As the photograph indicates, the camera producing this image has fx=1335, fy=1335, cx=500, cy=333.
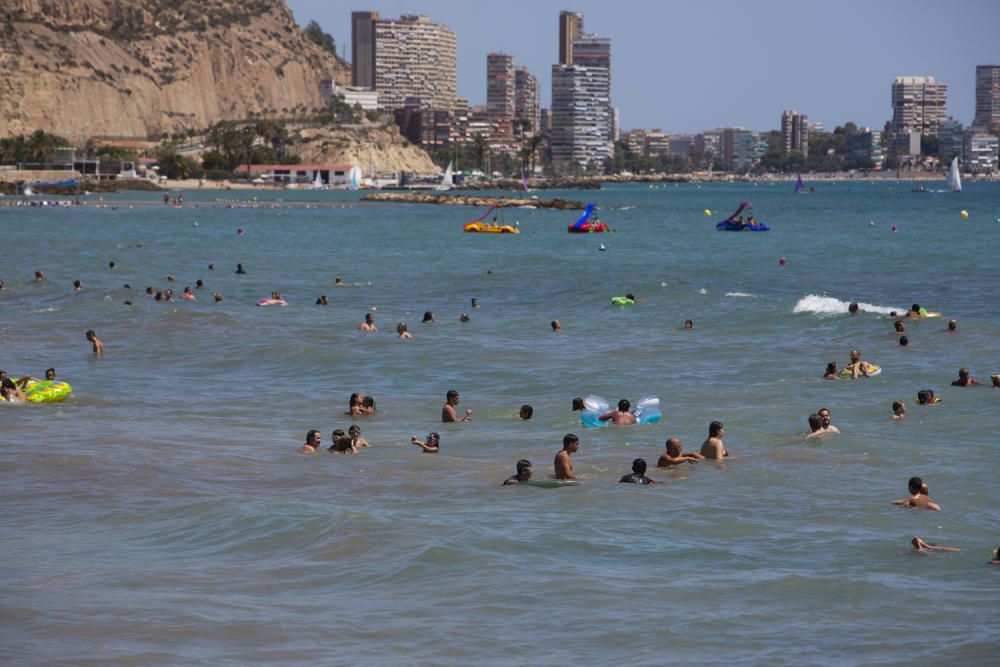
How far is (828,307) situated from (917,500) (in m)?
24.3

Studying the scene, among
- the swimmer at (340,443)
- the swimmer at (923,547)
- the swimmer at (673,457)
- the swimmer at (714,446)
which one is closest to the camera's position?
the swimmer at (923,547)

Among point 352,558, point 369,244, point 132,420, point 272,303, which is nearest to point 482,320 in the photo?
point 272,303

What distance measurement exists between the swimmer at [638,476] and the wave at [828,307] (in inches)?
874

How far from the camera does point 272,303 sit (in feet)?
140

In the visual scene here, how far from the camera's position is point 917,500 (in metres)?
16.6

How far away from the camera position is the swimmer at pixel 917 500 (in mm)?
16594

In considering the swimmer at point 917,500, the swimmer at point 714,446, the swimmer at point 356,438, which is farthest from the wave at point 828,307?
the swimmer at point 917,500

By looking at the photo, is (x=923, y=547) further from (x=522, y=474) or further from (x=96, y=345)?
(x=96, y=345)

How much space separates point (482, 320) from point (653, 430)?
675 inches

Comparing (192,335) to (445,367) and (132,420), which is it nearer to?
(445,367)

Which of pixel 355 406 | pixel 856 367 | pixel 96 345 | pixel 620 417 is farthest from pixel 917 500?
pixel 96 345

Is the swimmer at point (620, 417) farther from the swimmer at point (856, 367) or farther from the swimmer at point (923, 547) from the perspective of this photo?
the swimmer at point (923, 547)

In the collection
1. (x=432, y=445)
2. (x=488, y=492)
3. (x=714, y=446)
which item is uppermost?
(x=714, y=446)

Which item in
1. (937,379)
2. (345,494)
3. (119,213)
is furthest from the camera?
(119,213)
